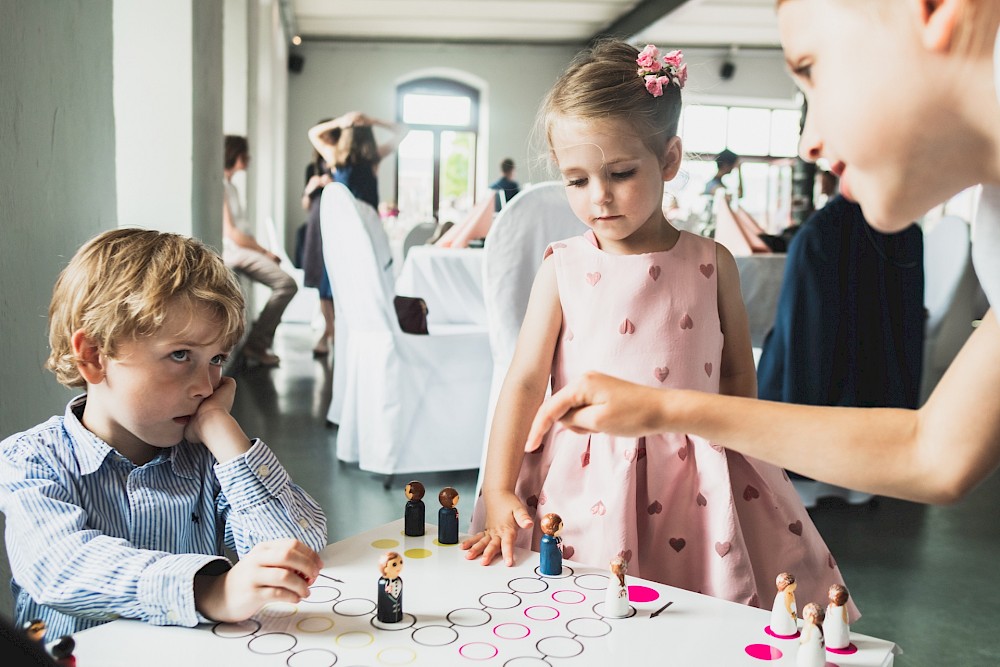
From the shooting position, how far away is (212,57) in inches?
139

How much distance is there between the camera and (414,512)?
3.70 feet

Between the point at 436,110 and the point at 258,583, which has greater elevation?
the point at 436,110

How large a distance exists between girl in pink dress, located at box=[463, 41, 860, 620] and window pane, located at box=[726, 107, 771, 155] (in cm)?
1353

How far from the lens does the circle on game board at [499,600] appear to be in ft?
3.02

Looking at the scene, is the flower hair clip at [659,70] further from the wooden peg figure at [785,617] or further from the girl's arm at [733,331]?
the wooden peg figure at [785,617]

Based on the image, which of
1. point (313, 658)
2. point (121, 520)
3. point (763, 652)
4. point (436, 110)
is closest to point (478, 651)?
point (313, 658)

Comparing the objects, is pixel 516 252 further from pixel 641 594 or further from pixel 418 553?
pixel 641 594

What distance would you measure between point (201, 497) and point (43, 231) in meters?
0.77

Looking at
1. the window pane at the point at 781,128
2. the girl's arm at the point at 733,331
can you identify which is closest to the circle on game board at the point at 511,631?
the girl's arm at the point at 733,331

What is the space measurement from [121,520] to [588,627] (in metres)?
0.60

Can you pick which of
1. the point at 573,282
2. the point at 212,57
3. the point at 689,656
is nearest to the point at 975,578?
the point at 573,282

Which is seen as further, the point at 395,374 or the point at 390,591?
the point at 395,374

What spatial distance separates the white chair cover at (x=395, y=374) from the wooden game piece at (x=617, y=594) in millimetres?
2350

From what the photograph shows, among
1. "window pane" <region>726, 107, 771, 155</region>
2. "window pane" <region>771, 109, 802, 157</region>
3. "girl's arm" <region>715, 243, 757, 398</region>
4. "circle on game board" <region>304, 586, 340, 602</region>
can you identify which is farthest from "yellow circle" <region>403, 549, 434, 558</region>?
"window pane" <region>771, 109, 802, 157</region>
